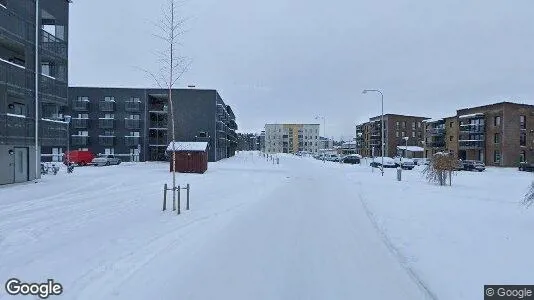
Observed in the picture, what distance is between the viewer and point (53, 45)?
25422mm

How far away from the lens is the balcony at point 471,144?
61.9 meters

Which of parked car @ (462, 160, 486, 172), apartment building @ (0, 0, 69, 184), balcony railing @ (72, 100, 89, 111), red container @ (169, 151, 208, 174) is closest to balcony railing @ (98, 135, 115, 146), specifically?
balcony railing @ (72, 100, 89, 111)

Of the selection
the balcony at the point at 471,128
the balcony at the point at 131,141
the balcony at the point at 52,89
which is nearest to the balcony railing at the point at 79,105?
the balcony at the point at 131,141

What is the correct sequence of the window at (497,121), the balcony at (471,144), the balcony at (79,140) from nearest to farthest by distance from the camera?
1. the balcony at (79,140)
2. the window at (497,121)
3. the balcony at (471,144)

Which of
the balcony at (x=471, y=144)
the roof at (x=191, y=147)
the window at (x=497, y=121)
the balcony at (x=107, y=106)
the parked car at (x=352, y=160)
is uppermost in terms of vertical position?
the balcony at (x=107, y=106)

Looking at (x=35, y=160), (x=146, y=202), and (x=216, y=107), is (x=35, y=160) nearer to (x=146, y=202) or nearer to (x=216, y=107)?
(x=146, y=202)

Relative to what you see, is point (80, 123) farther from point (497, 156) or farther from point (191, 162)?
point (497, 156)

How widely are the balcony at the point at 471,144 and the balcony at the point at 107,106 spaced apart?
6033 cm

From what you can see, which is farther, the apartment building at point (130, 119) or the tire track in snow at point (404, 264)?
the apartment building at point (130, 119)

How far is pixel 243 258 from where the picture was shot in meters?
7.21

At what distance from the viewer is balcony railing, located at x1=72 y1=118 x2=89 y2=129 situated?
185 feet

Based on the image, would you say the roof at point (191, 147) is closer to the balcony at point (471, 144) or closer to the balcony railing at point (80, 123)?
the balcony railing at point (80, 123)

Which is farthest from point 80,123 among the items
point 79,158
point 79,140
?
point 79,158

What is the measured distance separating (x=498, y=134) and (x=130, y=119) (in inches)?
2330
